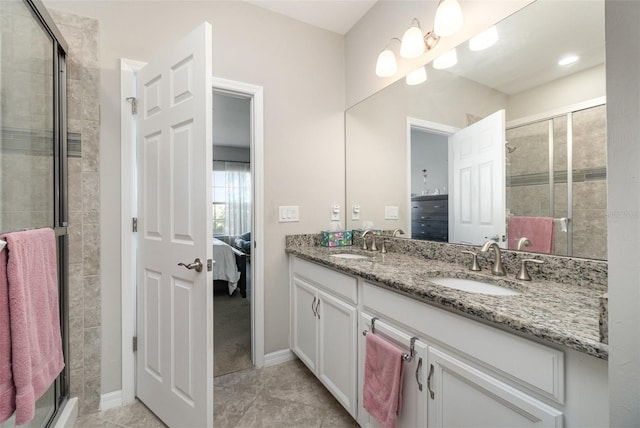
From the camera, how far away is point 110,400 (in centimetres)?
167

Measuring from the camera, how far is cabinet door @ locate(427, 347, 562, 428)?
73 cm

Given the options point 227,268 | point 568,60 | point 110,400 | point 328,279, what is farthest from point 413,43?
point 227,268

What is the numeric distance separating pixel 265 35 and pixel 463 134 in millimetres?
1624

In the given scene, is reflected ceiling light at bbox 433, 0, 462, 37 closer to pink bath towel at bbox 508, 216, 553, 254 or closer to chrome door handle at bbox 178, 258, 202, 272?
pink bath towel at bbox 508, 216, 553, 254

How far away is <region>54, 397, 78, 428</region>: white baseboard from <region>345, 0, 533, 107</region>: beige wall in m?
2.72

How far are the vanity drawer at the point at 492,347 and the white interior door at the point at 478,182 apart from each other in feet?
2.04

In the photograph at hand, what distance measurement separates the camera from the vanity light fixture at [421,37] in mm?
1489

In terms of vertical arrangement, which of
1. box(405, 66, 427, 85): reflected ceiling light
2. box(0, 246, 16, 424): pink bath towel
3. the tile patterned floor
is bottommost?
the tile patterned floor

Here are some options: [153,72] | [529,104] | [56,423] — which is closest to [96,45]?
[153,72]

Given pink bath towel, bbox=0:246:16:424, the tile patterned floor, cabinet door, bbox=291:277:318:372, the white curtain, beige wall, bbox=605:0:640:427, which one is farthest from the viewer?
the white curtain

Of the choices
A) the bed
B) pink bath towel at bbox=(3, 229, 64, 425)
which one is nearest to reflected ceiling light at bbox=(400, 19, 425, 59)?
pink bath towel at bbox=(3, 229, 64, 425)

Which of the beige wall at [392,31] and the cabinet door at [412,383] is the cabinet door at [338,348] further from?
the beige wall at [392,31]

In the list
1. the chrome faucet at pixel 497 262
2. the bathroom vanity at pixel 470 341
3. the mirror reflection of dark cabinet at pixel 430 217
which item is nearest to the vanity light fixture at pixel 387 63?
the mirror reflection of dark cabinet at pixel 430 217

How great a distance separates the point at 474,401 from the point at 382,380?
388mm
